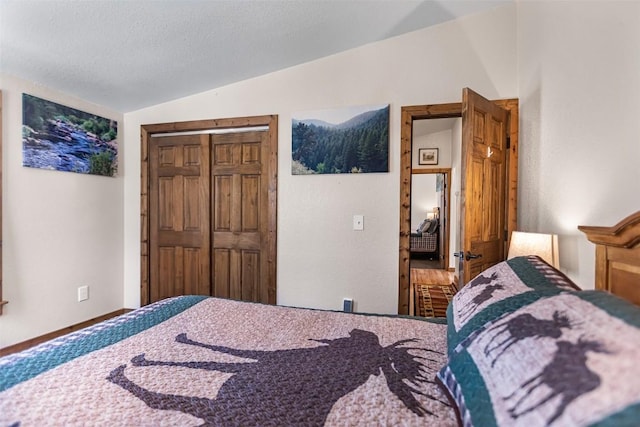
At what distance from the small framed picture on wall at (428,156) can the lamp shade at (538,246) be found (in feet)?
14.5

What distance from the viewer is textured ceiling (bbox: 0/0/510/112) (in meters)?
1.84

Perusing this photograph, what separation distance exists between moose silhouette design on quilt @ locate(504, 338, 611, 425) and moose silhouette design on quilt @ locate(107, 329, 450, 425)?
272 mm

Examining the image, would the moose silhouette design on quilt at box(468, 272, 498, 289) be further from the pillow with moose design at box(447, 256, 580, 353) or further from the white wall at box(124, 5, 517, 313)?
the white wall at box(124, 5, 517, 313)

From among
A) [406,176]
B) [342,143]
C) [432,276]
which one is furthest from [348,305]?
[432,276]

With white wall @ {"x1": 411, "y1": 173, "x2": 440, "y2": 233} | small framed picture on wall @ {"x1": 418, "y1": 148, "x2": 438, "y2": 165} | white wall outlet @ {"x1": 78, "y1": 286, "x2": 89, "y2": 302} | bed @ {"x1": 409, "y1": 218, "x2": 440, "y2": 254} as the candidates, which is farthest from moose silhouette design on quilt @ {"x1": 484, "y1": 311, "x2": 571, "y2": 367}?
white wall @ {"x1": 411, "y1": 173, "x2": 440, "y2": 233}

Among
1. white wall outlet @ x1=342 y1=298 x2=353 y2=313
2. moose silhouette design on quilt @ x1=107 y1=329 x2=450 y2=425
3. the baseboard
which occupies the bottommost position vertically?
the baseboard

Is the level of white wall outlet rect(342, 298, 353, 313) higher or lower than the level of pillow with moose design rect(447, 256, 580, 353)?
lower

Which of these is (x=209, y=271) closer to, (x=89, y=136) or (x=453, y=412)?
(x=89, y=136)

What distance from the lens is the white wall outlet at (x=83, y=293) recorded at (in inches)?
112

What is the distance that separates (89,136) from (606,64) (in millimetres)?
3774

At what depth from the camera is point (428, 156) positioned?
20.0 feet

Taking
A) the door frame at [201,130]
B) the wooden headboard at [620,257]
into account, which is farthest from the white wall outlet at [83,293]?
the wooden headboard at [620,257]

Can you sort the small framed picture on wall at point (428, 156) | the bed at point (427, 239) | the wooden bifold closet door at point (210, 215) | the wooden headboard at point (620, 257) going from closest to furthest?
the wooden headboard at point (620, 257), the wooden bifold closet door at point (210, 215), the small framed picture on wall at point (428, 156), the bed at point (427, 239)

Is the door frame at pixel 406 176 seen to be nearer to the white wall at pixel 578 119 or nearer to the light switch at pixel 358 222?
the light switch at pixel 358 222
